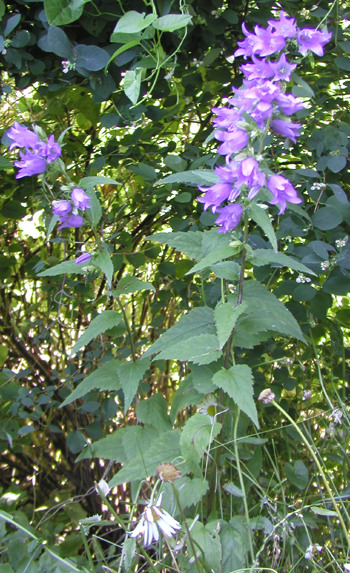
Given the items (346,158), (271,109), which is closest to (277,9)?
(346,158)

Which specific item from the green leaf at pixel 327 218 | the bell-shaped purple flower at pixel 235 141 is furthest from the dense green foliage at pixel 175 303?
the bell-shaped purple flower at pixel 235 141

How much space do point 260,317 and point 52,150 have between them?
50 centimetres

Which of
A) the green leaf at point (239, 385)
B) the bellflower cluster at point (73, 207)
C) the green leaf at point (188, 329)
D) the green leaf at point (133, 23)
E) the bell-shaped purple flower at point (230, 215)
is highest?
the green leaf at point (133, 23)

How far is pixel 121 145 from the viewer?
1.67 m

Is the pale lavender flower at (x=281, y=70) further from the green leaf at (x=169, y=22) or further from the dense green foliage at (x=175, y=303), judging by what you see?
the green leaf at (x=169, y=22)

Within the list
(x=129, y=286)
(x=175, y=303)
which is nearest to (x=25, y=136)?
(x=129, y=286)

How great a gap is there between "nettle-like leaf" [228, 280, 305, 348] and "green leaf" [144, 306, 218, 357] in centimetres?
6

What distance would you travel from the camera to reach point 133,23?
4.12 feet

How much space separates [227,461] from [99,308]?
0.81 meters

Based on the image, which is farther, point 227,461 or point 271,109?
point 227,461

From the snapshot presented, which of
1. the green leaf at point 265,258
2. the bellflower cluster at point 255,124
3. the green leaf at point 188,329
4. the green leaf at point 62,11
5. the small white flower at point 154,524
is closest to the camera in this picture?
the small white flower at point 154,524

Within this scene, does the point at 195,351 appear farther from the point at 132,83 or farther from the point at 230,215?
the point at 132,83

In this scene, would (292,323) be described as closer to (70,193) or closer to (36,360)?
(70,193)

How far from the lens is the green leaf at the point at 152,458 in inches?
46.0
